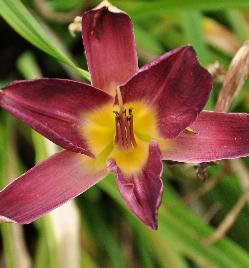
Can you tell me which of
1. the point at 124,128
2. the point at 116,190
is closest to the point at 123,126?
the point at 124,128

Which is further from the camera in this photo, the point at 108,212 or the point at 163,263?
the point at 108,212

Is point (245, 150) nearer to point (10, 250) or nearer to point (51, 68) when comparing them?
point (10, 250)

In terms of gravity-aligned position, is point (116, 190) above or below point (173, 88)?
below

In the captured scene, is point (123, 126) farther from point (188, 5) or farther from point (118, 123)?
point (188, 5)

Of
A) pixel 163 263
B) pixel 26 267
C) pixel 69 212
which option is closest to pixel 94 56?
pixel 69 212

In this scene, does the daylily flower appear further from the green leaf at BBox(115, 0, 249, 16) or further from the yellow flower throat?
the green leaf at BBox(115, 0, 249, 16)

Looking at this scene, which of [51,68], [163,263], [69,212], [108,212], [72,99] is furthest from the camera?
[51,68]
